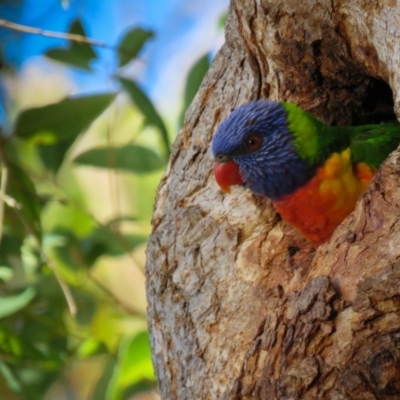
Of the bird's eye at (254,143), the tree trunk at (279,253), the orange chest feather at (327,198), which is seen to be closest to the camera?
the tree trunk at (279,253)

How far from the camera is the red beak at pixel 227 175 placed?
2.24 meters

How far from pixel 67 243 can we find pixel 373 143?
6.37 ft

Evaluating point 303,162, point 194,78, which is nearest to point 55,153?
point 194,78

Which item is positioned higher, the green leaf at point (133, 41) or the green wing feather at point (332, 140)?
the green leaf at point (133, 41)

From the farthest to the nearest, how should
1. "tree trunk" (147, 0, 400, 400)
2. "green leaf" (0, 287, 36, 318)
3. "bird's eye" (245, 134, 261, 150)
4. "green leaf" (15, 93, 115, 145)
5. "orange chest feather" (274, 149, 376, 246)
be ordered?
1. "green leaf" (15, 93, 115, 145)
2. "green leaf" (0, 287, 36, 318)
3. "bird's eye" (245, 134, 261, 150)
4. "orange chest feather" (274, 149, 376, 246)
5. "tree trunk" (147, 0, 400, 400)

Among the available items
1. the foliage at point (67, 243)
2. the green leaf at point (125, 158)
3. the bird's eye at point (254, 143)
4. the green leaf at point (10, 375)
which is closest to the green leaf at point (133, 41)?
the foliage at point (67, 243)

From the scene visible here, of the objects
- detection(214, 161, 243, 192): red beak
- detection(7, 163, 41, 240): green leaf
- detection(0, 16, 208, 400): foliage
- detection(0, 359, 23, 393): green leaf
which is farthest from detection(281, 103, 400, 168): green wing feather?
detection(0, 359, 23, 393): green leaf

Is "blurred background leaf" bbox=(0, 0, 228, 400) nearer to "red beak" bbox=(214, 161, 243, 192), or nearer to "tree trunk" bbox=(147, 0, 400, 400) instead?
"tree trunk" bbox=(147, 0, 400, 400)

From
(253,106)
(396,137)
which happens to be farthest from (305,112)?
(396,137)

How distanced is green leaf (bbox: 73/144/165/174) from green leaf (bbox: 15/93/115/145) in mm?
226

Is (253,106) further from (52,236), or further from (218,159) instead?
(52,236)

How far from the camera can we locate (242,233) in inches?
87.7

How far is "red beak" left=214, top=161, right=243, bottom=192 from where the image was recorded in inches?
88.0

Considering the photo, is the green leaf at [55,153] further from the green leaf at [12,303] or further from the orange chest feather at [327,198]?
the orange chest feather at [327,198]
